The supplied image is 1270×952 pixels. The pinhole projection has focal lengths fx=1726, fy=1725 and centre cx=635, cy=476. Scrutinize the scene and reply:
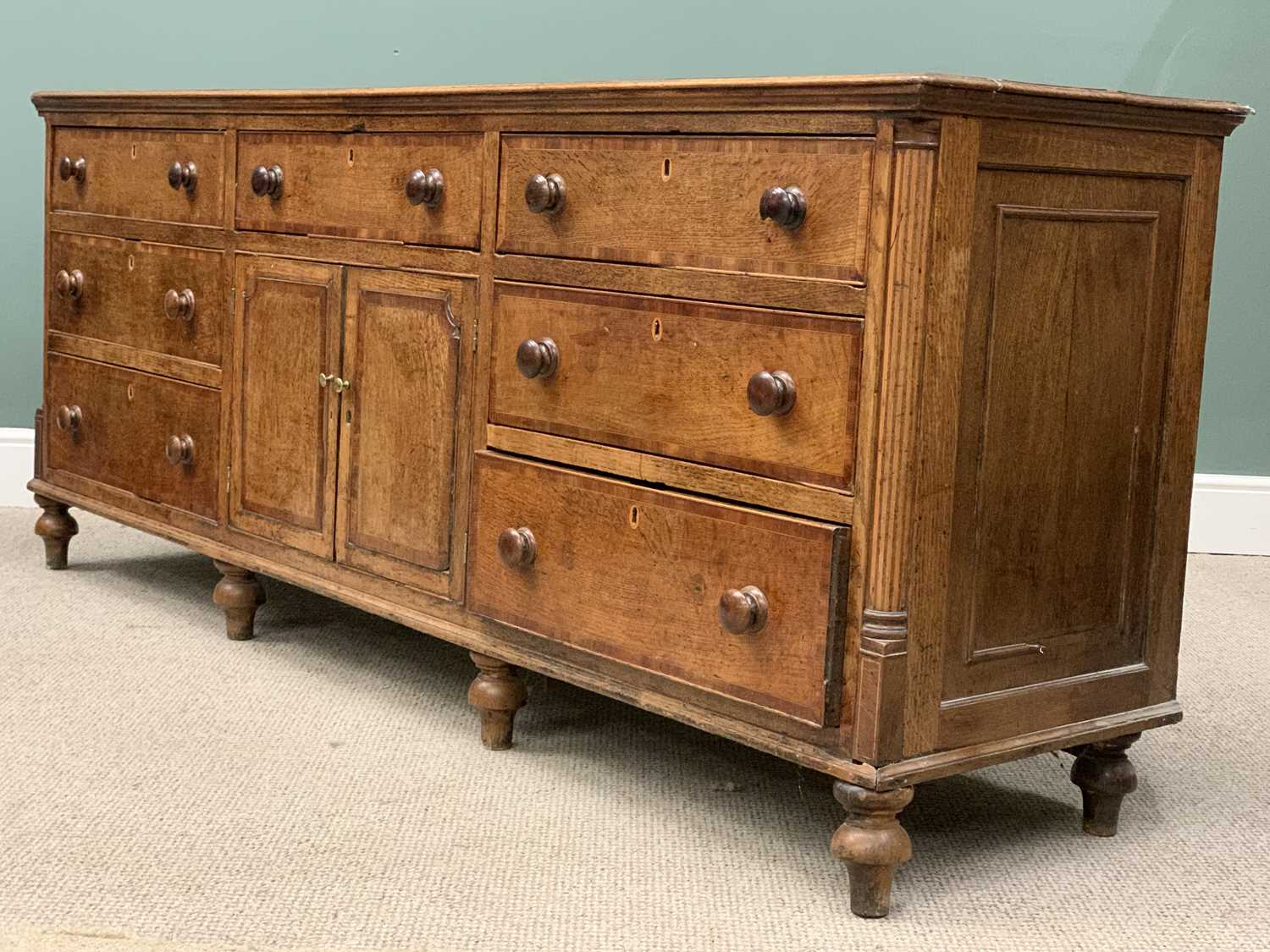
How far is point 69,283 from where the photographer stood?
135 inches

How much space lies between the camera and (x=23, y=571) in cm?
361

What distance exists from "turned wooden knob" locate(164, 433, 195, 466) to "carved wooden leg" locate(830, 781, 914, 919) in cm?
159

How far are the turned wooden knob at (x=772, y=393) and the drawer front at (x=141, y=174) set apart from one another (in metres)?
1.34

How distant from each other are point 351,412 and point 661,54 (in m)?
1.68

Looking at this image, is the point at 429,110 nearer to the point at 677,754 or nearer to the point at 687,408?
the point at 687,408

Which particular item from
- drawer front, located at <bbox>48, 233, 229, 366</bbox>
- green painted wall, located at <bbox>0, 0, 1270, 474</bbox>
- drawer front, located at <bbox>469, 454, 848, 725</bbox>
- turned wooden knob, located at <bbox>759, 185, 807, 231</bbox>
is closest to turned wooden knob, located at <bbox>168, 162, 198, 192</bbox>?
drawer front, located at <bbox>48, 233, 229, 366</bbox>

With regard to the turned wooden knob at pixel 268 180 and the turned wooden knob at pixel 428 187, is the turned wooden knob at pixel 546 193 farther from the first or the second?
the turned wooden knob at pixel 268 180

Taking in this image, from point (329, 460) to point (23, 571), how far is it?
1.14 m

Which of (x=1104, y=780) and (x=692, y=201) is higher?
(x=692, y=201)

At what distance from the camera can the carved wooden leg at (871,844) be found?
6.45ft

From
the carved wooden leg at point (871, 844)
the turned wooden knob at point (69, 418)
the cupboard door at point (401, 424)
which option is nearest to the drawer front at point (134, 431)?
the turned wooden knob at point (69, 418)

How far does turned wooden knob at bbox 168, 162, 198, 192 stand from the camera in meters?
3.06

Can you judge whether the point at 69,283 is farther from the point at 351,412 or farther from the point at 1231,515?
the point at 1231,515

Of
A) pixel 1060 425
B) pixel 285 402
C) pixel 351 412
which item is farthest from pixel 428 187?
pixel 1060 425
